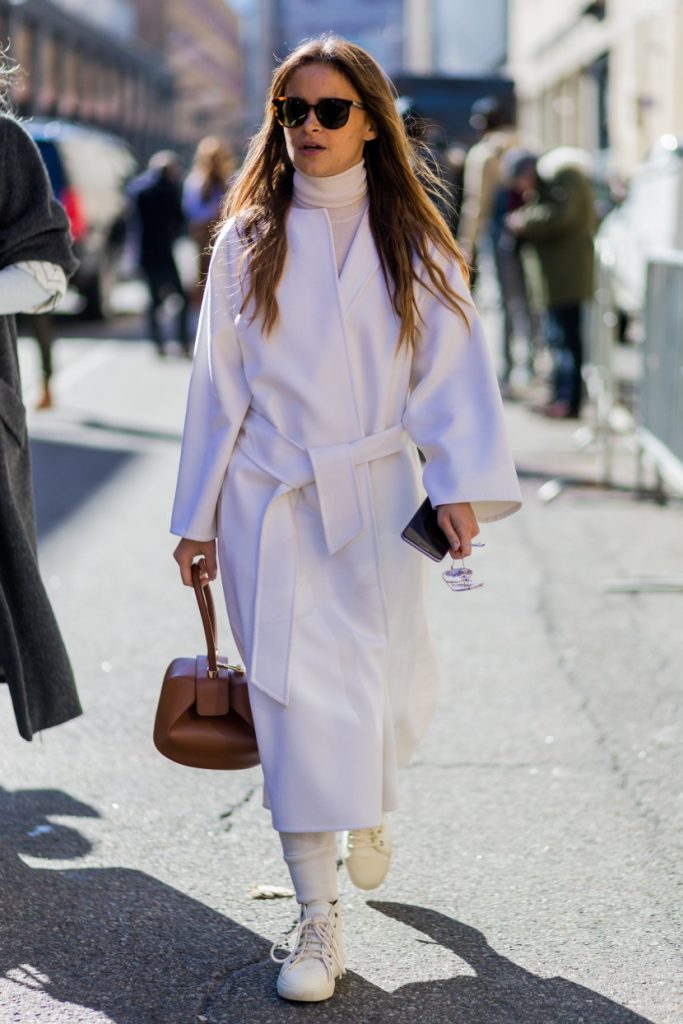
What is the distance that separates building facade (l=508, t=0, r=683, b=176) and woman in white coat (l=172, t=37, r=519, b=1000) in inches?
649

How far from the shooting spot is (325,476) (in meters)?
3.17

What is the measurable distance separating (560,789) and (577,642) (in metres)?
1.54

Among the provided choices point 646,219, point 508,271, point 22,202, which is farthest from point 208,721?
point 646,219

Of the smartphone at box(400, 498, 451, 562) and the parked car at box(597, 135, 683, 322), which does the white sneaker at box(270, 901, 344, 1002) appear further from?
the parked car at box(597, 135, 683, 322)

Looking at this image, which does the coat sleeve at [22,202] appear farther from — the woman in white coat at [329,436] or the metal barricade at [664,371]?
the metal barricade at [664,371]

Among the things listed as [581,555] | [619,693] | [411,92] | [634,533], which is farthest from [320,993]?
[411,92]

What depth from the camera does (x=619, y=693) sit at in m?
5.24

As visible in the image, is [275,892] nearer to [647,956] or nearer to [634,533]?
[647,956]

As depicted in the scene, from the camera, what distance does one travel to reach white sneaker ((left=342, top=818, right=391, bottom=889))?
3518mm

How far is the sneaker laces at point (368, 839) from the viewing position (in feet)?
11.5

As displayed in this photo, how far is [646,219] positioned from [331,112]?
10.9 m

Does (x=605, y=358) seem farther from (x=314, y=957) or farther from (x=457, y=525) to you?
(x=314, y=957)

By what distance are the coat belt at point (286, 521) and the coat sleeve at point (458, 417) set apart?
104 millimetres

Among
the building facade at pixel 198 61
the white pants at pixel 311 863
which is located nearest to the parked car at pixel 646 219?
the white pants at pixel 311 863
